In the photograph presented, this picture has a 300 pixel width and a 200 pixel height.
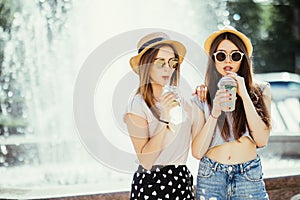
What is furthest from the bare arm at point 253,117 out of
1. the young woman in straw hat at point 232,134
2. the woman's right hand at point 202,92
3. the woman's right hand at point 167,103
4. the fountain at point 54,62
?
the fountain at point 54,62

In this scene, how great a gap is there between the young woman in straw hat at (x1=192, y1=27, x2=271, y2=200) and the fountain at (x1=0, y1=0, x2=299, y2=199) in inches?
99.2

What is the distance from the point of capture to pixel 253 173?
2119 mm

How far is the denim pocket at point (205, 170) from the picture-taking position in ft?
6.97

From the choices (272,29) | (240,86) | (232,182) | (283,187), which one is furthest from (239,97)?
(272,29)

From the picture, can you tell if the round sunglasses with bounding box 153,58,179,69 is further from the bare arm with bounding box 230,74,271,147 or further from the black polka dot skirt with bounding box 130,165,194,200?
the black polka dot skirt with bounding box 130,165,194,200

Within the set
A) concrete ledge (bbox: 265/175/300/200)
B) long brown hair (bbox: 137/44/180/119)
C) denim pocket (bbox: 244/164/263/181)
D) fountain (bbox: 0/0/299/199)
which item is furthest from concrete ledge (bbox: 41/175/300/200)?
fountain (bbox: 0/0/299/199)

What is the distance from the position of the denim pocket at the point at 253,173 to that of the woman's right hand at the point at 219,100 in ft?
0.77

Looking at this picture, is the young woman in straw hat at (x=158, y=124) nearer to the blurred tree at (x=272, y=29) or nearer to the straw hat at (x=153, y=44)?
the straw hat at (x=153, y=44)

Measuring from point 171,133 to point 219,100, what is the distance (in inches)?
7.9

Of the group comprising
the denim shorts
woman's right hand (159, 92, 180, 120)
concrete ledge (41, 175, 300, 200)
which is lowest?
concrete ledge (41, 175, 300, 200)

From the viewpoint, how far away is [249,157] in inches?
84.4

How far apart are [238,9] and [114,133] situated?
1200cm

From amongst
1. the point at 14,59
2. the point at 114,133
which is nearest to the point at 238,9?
the point at 14,59

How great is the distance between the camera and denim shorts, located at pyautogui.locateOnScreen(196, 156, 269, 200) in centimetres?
211
